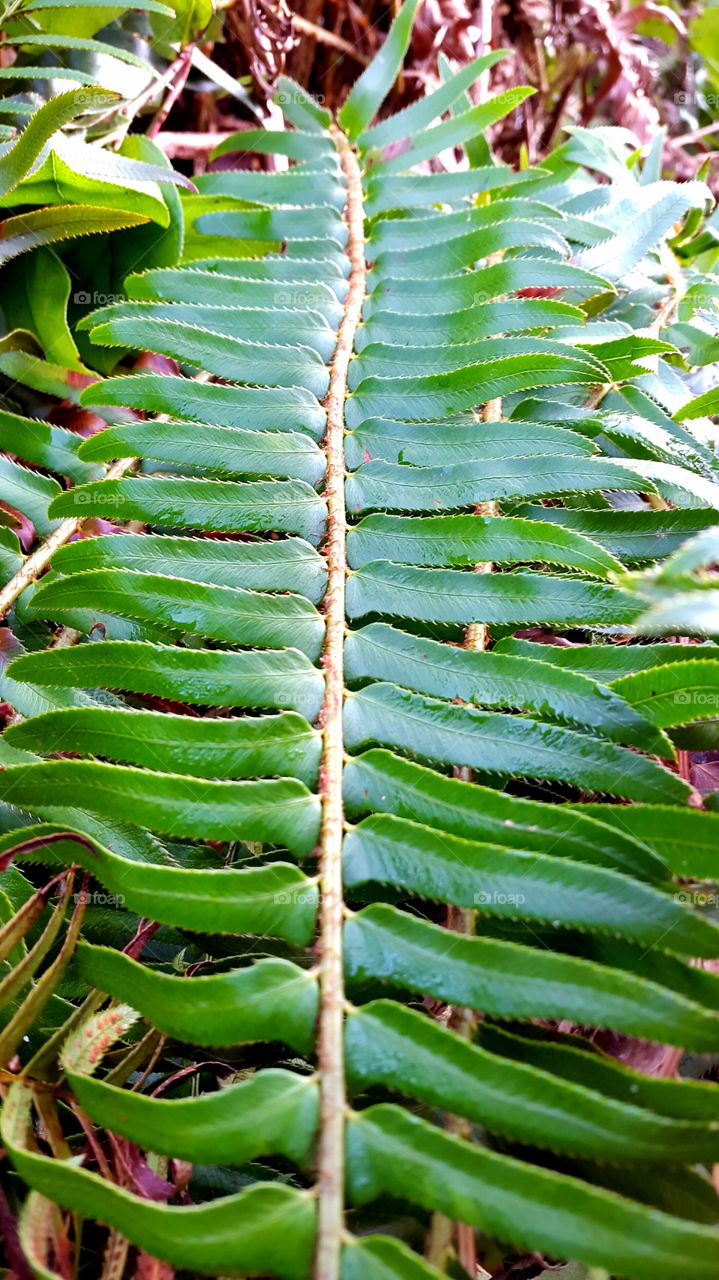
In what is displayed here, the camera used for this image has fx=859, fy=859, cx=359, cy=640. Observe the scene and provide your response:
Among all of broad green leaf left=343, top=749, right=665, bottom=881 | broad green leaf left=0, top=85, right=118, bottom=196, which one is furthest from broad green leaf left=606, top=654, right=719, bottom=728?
broad green leaf left=0, top=85, right=118, bottom=196

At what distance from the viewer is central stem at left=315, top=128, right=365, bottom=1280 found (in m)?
0.46

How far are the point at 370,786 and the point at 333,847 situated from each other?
0.19 ft

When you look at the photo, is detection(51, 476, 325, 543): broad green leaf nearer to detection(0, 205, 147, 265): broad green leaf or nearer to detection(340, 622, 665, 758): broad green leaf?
detection(340, 622, 665, 758): broad green leaf

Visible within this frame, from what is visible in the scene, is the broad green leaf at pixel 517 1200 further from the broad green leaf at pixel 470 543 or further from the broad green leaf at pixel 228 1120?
the broad green leaf at pixel 470 543

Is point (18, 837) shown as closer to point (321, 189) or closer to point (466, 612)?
point (466, 612)

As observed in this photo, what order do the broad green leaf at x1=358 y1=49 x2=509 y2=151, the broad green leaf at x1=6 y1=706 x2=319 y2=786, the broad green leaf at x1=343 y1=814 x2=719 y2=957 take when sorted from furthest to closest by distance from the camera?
the broad green leaf at x1=358 y1=49 x2=509 y2=151
the broad green leaf at x1=6 y1=706 x2=319 y2=786
the broad green leaf at x1=343 y1=814 x2=719 y2=957

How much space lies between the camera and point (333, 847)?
2.03 ft

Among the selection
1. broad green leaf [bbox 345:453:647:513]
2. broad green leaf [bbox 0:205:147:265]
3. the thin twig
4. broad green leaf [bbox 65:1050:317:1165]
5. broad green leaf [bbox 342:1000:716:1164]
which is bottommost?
broad green leaf [bbox 65:1050:317:1165]

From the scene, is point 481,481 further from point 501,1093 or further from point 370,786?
point 501,1093

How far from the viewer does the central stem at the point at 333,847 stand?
46 centimetres

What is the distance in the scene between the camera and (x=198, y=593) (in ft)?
Result: 2.47

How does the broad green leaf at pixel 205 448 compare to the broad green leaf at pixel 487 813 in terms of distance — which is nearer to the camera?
the broad green leaf at pixel 487 813

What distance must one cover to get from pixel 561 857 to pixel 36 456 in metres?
0.79

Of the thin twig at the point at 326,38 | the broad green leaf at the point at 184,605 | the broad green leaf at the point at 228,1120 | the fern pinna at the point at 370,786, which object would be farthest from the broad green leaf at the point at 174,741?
the thin twig at the point at 326,38
